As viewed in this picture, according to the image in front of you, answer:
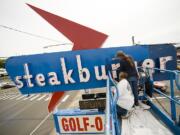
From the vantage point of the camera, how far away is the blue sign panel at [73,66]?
13.4 feet

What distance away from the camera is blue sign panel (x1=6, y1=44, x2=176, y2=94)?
4078mm

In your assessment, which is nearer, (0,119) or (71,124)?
(71,124)

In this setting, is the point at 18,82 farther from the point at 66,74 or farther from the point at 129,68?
the point at 129,68

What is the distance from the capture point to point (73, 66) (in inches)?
162

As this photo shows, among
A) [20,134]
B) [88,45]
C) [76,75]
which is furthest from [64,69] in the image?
[20,134]

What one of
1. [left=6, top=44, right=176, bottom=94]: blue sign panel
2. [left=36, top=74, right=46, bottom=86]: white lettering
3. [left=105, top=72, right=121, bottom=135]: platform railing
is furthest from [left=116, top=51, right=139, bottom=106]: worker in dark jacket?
[left=36, top=74, right=46, bottom=86]: white lettering

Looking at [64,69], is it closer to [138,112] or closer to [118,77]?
[118,77]

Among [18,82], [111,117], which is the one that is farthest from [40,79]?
[111,117]

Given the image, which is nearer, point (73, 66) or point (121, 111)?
point (73, 66)

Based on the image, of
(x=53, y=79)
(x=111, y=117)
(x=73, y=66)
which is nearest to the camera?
(x=111, y=117)

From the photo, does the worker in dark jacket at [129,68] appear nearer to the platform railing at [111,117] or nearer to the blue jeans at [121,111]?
the platform railing at [111,117]

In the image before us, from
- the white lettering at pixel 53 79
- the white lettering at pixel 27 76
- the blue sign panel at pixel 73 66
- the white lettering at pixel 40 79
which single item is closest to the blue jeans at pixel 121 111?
the blue sign panel at pixel 73 66

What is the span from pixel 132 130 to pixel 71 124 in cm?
171

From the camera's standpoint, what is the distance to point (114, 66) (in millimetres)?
4270
